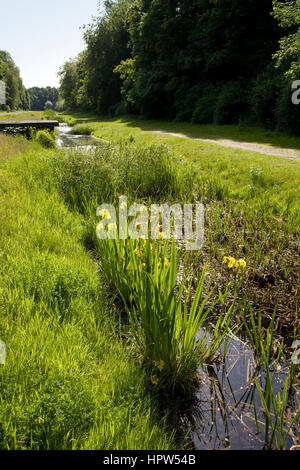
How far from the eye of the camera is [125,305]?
2387 millimetres

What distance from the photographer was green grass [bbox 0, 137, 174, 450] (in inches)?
62.2

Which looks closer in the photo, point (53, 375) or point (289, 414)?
point (53, 375)

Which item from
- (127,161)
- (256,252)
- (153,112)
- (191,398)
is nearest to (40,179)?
(127,161)

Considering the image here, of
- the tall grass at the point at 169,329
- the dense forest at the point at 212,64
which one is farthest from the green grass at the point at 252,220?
the dense forest at the point at 212,64

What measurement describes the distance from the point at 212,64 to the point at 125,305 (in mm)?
18838

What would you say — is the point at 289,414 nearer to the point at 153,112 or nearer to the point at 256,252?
the point at 256,252

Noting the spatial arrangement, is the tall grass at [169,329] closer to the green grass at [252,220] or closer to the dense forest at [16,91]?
the green grass at [252,220]

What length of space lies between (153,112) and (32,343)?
2306cm

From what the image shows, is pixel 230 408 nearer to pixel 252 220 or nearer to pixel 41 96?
pixel 252 220

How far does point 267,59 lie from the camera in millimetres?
16984

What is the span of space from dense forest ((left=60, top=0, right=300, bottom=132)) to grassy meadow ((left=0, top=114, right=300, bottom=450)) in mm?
6940

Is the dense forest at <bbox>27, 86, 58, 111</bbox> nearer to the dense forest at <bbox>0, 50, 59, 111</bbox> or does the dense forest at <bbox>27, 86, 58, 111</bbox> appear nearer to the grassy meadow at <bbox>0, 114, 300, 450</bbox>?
the dense forest at <bbox>0, 50, 59, 111</bbox>

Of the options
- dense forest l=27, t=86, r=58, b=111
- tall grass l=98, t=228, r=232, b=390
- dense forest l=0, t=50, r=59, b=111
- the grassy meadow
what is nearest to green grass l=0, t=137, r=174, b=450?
the grassy meadow

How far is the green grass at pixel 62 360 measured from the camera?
5.19 ft
